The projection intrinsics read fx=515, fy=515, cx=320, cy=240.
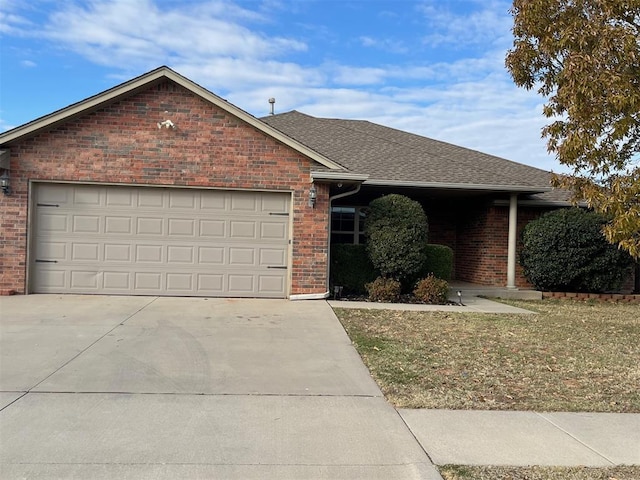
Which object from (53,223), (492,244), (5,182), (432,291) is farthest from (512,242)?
(5,182)

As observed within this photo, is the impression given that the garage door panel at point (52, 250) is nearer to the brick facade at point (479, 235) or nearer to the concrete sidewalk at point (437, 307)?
the concrete sidewalk at point (437, 307)

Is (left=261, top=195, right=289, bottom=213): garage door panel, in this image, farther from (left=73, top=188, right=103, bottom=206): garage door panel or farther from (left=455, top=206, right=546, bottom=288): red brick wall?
(left=455, top=206, right=546, bottom=288): red brick wall

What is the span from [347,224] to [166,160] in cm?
589

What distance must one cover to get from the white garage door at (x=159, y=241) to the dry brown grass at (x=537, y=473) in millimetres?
7823

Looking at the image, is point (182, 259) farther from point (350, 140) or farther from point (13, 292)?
point (350, 140)

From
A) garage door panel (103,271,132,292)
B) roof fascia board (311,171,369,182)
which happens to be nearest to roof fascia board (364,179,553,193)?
roof fascia board (311,171,369,182)

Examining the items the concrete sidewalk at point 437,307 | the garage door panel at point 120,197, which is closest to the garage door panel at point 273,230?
the concrete sidewalk at point 437,307

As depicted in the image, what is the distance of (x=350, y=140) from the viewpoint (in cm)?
1658

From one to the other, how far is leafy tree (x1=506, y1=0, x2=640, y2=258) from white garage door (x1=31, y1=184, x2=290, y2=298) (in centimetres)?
587

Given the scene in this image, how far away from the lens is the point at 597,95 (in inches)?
257

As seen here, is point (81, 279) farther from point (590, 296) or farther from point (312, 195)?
point (590, 296)

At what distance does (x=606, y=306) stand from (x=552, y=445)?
9.79m

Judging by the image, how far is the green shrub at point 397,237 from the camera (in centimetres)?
1144

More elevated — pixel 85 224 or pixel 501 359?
pixel 85 224
